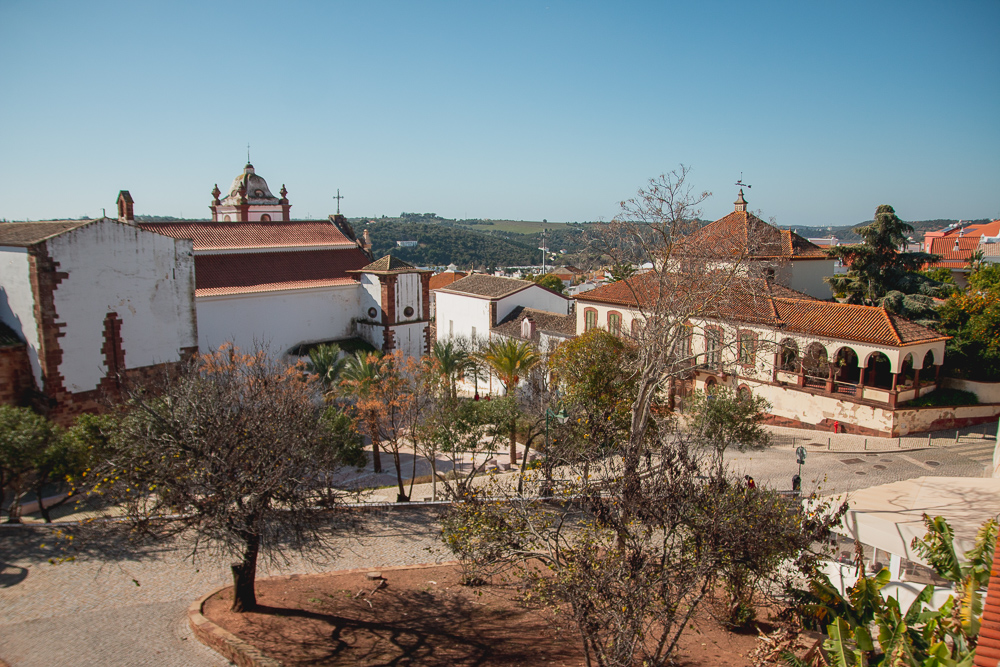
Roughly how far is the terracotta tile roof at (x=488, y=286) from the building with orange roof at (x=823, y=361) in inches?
377

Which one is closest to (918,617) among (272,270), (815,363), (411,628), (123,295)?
(411,628)

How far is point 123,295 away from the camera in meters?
21.0

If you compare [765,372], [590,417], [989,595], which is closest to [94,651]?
[590,417]

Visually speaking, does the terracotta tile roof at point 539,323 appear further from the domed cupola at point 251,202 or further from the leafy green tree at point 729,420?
the domed cupola at point 251,202

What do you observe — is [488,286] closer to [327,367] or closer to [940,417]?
[327,367]

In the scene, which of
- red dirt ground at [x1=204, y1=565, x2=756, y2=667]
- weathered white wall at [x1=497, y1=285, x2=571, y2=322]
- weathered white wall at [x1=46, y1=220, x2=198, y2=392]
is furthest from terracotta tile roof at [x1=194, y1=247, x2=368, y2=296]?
red dirt ground at [x1=204, y1=565, x2=756, y2=667]

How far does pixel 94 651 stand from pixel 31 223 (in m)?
17.5

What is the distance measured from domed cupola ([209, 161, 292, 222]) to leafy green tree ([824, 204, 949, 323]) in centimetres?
3177

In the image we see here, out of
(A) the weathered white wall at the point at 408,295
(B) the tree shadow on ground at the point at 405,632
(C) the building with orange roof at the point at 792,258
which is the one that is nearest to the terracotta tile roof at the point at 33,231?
(A) the weathered white wall at the point at 408,295

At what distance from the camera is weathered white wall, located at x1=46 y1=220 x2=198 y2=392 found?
1952 cm

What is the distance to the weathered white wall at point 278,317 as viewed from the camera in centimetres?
2584

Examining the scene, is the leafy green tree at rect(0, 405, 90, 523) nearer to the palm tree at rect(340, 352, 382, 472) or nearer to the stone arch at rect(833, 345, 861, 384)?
the palm tree at rect(340, 352, 382, 472)

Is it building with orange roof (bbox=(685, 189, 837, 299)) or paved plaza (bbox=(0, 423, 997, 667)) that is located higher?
building with orange roof (bbox=(685, 189, 837, 299))

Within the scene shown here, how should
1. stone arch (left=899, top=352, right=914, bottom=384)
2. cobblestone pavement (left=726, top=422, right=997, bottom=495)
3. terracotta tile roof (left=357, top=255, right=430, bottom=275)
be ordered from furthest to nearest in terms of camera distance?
1. terracotta tile roof (left=357, top=255, right=430, bottom=275)
2. stone arch (left=899, top=352, right=914, bottom=384)
3. cobblestone pavement (left=726, top=422, right=997, bottom=495)
